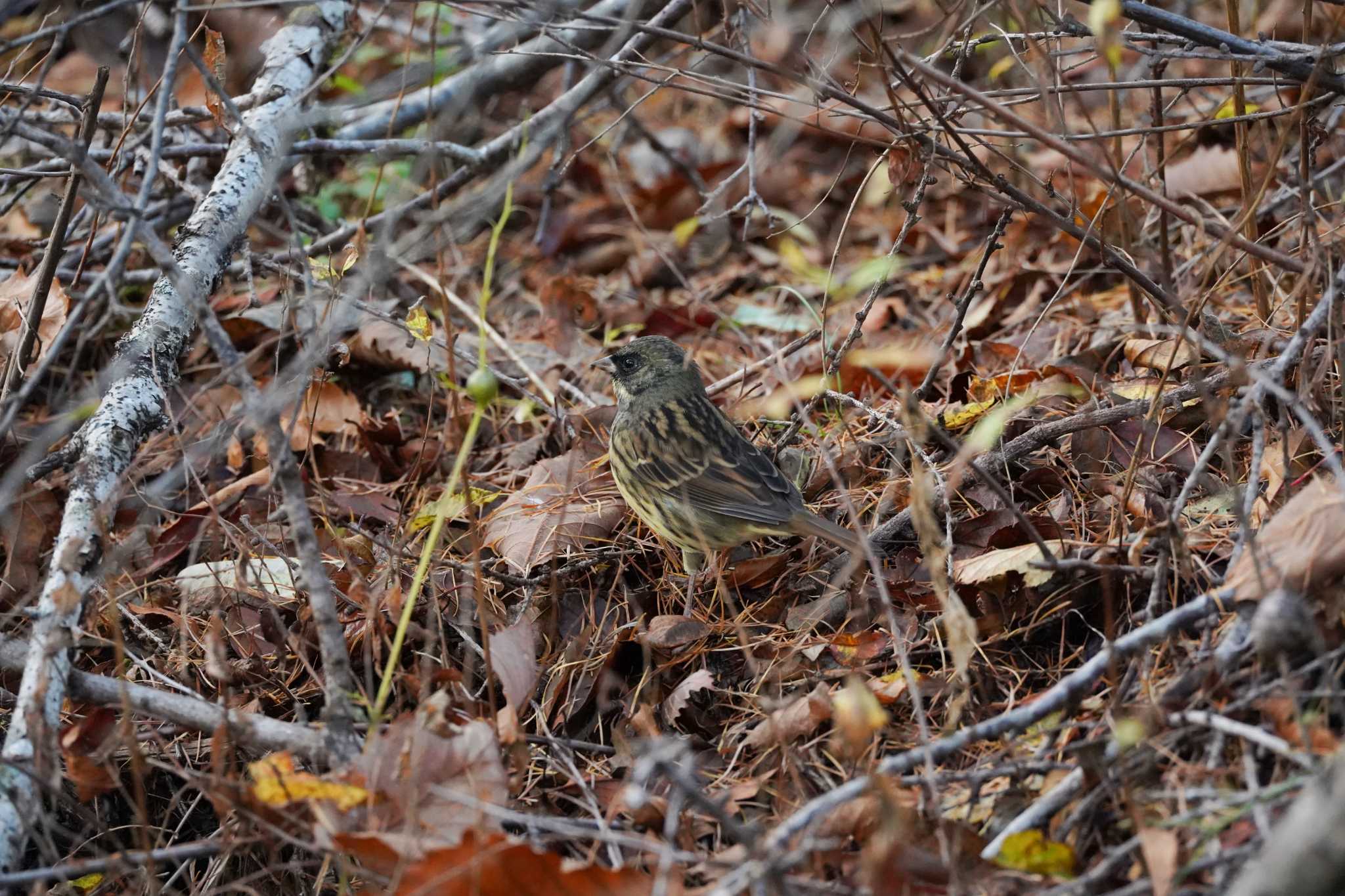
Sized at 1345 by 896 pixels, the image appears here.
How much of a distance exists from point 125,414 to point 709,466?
2125mm

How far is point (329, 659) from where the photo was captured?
3.01 metres


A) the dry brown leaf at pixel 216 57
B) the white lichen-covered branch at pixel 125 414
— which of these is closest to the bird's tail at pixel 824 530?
the white lichen-covered branch at pixel 125 414

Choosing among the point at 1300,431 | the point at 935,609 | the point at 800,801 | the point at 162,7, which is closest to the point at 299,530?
the point at 800,801

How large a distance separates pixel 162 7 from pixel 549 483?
503 cm

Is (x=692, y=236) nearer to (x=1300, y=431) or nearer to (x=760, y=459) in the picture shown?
(x=760, y=459)

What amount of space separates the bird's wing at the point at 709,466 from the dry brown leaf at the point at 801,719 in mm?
887

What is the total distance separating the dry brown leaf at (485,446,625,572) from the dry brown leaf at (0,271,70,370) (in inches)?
78.2

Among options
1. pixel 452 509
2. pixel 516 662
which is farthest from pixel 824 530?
pixel 452 509

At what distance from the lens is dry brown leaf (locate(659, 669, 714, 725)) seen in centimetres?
368

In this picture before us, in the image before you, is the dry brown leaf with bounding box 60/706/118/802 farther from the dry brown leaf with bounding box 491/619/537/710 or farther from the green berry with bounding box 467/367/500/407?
the green berry with bounding box 467/367/500/407

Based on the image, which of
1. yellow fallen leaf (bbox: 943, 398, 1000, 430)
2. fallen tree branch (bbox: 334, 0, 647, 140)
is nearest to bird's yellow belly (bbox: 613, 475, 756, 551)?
yellow fallen leaf (bbox: 943, 398, 1000, 430)

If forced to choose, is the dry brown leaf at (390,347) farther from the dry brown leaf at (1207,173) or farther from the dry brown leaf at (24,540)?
the dry brown leaf at (1207,173)

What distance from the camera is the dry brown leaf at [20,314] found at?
187 inches

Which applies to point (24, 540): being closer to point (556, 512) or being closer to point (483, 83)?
point (556, 512)
